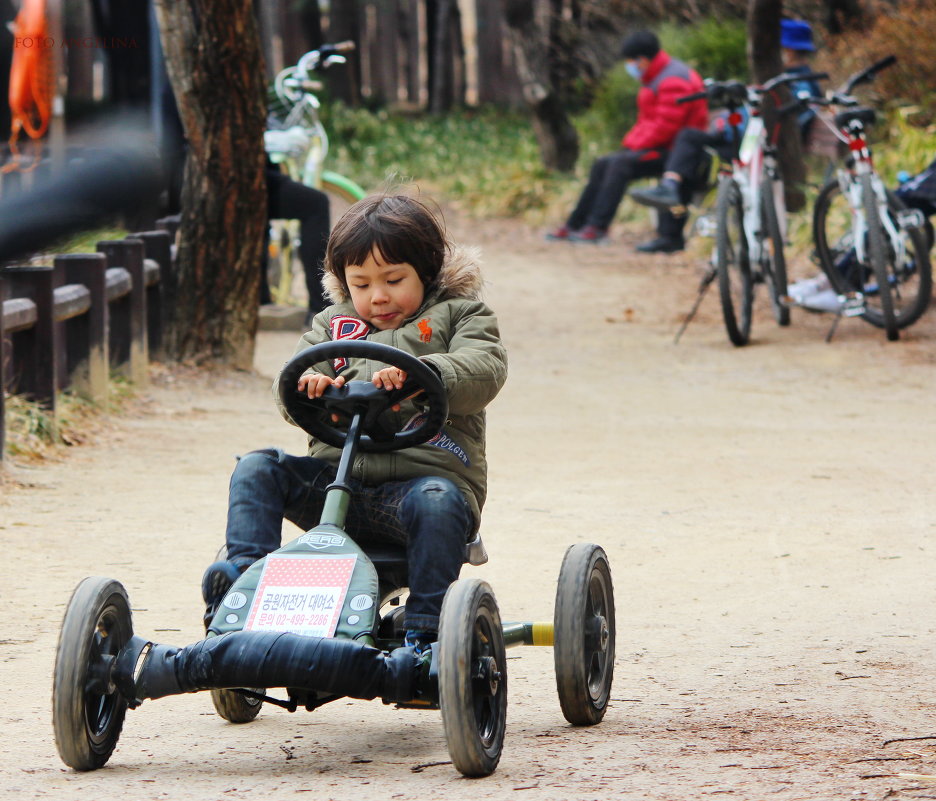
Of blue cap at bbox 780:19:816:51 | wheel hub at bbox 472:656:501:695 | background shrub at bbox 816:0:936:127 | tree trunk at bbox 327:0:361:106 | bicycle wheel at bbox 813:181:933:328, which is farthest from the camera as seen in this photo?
tree trunk at bbox 327:0:361:106

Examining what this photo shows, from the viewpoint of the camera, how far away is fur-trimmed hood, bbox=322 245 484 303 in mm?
3436

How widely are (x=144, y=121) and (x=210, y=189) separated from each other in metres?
7.55

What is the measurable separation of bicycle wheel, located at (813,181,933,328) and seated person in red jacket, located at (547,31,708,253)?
316 centimetres

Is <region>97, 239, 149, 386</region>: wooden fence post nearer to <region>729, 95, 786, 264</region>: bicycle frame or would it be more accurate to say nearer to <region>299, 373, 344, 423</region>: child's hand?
<region>729, 95, 786, 264</region>: bicycle frame

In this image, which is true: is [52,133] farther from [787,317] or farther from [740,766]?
[787,317]

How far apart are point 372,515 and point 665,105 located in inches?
416

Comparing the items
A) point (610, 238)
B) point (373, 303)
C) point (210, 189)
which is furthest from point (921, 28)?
point (373, 303)

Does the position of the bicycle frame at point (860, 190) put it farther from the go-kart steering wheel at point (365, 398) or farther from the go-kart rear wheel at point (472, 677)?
the go-kart rear wheel at point (472, 677)

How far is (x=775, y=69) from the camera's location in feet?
44.8

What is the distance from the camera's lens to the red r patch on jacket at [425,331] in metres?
3.36

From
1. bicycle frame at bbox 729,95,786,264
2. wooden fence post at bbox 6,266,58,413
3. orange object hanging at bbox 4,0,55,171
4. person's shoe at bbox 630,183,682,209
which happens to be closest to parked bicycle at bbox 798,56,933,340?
bicycle frame at bbox 729,95,786,264

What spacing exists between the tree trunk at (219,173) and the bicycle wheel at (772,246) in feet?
10.4

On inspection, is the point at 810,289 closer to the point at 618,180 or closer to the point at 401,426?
the point at 618,180

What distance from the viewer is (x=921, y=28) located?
44.8 feet
